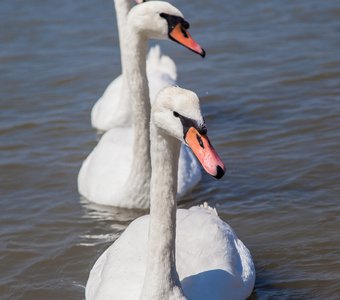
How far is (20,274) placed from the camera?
7934 mm

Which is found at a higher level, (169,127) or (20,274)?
(169,127)

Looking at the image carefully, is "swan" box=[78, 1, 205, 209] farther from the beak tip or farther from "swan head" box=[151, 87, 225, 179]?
the beak tip

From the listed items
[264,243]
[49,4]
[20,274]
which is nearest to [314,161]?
[264,243]

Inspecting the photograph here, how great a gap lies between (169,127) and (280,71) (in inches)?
258

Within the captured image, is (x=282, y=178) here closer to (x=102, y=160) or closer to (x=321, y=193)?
(x=321, y=193)

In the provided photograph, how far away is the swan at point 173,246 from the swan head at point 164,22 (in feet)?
6.41

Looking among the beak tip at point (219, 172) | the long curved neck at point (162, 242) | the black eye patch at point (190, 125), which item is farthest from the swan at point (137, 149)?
the beak tip at point (219, 172)

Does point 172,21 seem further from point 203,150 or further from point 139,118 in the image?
point 203,150

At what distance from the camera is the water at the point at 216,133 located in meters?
7.97

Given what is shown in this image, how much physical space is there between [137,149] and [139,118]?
280mm

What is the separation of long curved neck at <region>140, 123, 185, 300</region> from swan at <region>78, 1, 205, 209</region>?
2.80m

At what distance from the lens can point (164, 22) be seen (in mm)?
8672

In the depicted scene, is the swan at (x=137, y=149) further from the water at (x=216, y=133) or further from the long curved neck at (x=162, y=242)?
the long curved neck at (x=162, y=242)

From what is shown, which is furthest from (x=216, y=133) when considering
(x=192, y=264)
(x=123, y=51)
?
(x=192, y=264)
